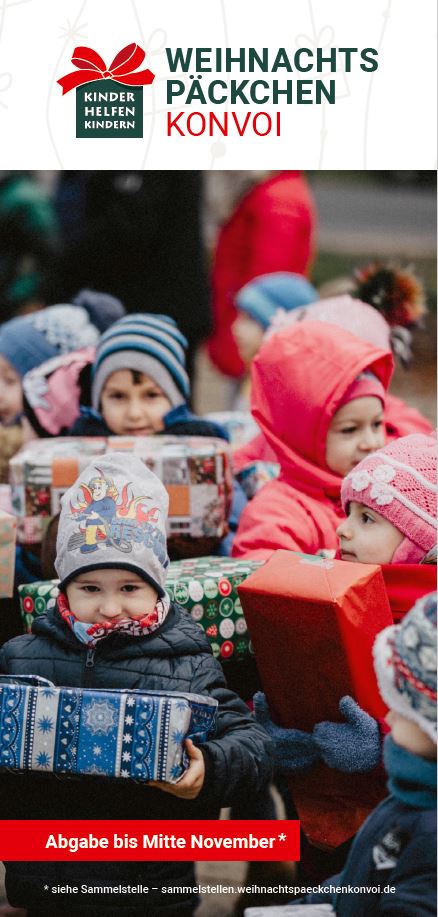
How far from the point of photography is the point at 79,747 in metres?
2.46

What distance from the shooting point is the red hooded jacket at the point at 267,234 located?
20.6 feet

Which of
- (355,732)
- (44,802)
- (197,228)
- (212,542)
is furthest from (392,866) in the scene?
(197,228)

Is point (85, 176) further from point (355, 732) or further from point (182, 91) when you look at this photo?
point (355, 732)

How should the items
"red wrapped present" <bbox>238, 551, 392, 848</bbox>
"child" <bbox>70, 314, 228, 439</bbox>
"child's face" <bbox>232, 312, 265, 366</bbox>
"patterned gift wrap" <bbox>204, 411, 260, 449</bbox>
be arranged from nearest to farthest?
"red wrapped present" <bbox>238, 551, 392, 848</bbox>, "child" <bbox>70, 314, 228, 439</bbox>, "patterned gift wrap" <bbox>204, 411, 260, 449</bbox>, "child's face" <bbox>232, 312, 265, 366</bbox>

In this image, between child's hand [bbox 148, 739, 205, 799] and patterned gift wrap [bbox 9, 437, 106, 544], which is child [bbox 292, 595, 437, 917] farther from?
patterned gift wrap [bbox 9, 437, 106, 544]

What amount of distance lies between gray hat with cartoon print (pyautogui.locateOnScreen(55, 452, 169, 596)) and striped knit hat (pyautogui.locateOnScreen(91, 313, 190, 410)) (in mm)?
1189

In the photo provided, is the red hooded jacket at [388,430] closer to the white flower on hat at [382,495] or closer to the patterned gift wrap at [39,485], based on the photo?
the patterned gift wrap at [39,485]

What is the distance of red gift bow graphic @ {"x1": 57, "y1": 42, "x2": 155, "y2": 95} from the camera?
9.20 feet

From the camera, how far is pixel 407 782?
6.92 feet

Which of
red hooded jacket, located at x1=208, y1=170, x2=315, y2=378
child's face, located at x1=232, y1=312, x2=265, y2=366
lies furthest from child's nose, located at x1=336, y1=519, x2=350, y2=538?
red hooded jacket, located at x1=208, y1=170, x2=315, y2=378

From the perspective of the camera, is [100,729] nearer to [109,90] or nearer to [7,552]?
[7,552]

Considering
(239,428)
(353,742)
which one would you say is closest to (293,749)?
(353,742)

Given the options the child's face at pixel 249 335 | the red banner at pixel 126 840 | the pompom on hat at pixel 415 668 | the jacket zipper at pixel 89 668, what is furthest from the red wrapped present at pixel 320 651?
the child's face at pixel 249 335

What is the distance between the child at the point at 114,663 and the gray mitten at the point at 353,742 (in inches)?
5.6
